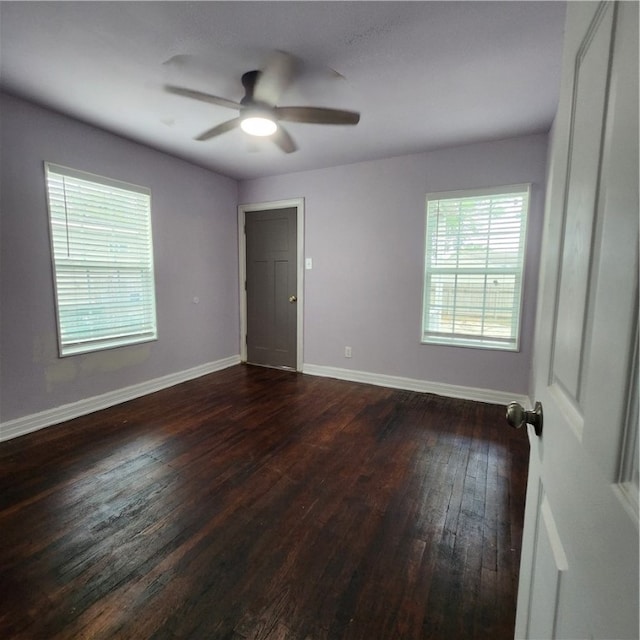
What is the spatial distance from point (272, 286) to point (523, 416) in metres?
3.94

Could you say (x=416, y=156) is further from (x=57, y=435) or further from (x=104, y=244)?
(x=57, y=435)

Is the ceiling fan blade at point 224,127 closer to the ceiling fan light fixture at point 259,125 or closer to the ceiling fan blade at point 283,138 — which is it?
the ceiling fan light fixture at point 259,125

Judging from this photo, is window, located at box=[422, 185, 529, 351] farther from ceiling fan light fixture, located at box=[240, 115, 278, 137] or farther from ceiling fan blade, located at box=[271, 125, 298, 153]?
ceiling fan light fixture, located at box=[240, 115, 278, 137]

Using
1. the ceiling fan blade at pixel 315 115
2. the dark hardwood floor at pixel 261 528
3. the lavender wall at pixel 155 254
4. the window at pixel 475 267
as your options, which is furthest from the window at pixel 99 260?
the window at pixel 475 267

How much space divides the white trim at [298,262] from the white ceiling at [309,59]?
130cm

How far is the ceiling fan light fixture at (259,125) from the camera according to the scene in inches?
86.0

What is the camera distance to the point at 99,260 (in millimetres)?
3055

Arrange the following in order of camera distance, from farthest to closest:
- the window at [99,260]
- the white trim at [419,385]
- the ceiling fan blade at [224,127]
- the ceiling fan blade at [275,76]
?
the white trim at [419,385] → the window at [99,260] → the ceiling fan blade at [224,127] → the ceiling fan blade at [275,76]

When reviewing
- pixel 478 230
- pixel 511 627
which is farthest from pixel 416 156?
pixel 511 627

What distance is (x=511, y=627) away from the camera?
3.98ft

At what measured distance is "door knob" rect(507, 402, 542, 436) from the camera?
79 centimetres

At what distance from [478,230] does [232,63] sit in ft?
8.24

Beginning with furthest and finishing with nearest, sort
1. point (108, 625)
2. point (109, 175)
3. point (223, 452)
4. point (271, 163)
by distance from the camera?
point (271, 163), point (109, 175), point (223, 452), point (108, 625)

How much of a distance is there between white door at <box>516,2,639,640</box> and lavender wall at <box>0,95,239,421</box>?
3340 mm
